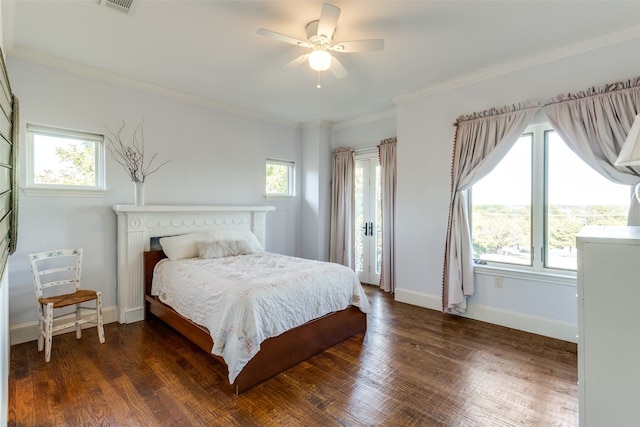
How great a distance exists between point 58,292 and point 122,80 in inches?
93.2

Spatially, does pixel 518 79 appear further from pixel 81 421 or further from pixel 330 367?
pixel 81 421

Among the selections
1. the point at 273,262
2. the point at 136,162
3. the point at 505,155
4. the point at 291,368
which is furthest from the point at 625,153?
the point at 136,162

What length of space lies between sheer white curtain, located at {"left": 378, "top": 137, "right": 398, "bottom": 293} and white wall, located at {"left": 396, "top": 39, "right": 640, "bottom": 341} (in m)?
0.45

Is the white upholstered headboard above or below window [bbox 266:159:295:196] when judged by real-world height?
below

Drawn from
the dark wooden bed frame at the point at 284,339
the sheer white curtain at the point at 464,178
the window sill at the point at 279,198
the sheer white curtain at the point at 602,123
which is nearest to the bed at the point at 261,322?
the dark wooden bed frame at the point at 284,339

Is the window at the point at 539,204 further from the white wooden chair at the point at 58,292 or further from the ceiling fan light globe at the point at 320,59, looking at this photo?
the white wooden chair at the point at 58,292

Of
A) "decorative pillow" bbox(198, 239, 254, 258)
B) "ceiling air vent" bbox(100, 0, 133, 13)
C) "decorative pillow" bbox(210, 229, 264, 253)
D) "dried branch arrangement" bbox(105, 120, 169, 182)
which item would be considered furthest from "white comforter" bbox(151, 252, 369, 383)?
"ceiling air vent" bbox(100, 0, 133, 13)

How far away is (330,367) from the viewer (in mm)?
2385

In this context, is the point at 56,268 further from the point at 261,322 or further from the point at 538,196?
the point at 538,196

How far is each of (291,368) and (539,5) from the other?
3.32 meters

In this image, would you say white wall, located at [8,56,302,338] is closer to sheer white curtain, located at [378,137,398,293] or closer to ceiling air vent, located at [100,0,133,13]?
ceiling air vent, located at [100,0,133,13]

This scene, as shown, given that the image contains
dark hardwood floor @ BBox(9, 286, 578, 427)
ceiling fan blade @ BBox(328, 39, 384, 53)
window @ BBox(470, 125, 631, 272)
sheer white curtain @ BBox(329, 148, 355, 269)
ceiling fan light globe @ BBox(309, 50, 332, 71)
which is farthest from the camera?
sheer white curtain @ BBox(329, 148, 355, 269)

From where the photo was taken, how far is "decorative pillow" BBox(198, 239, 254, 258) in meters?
3.37

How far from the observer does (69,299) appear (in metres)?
2.64
